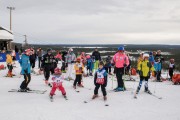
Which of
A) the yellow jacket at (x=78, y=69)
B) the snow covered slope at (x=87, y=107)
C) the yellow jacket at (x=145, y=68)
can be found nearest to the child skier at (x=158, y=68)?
the snow covered slope at (x=87, y=107)

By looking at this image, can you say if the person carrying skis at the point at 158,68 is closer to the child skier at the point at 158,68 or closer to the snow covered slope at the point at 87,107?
the child skier at the point at 158,68

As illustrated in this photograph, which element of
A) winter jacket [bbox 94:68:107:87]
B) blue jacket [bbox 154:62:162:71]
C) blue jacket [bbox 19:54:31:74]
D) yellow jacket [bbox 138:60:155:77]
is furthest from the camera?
blue jacket [bbox 154:62:162:71]

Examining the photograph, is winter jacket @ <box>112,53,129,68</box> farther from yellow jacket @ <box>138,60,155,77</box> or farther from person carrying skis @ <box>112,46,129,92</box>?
yellow jacket @ <box>138,60,155,77</box>

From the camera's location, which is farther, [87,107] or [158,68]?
[158,68]

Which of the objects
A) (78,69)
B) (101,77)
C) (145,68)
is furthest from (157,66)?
(101,77)

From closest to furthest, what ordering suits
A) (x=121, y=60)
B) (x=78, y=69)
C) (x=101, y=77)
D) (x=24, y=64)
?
(x=101, y=77) < (x=24, y=64) < (x=121, y=60) < (x=78, y=69)

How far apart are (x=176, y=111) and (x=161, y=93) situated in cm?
312

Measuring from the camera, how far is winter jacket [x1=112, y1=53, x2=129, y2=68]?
11922 millimetres

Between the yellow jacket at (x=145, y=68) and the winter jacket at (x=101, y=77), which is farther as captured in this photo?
the yellow jacket at (x=145, y=68)

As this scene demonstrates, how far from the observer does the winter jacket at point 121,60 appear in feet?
39.1

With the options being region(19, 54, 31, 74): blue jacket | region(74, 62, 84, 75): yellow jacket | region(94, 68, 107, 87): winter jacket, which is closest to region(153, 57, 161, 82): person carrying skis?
region(74, 62, 84, 75): yellow jacket

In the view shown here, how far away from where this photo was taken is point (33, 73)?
1839 cm

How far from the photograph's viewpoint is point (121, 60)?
11953 millimetres

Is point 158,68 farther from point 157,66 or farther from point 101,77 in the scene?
point 101,77
